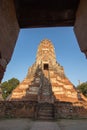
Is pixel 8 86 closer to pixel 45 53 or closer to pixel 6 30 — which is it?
pixel 45 53

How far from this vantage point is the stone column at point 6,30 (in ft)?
7.97

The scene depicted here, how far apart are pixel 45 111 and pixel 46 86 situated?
5286mm

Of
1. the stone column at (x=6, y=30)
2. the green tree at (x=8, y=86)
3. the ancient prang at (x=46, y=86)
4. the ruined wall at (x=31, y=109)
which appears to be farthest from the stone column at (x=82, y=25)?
the green tree at (x=8, y=86)

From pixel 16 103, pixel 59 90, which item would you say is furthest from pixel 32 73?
pixel 16 103

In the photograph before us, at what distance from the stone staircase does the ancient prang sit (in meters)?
1.02

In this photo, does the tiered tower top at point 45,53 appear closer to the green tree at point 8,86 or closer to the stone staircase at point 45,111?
the green tree at point 8,86

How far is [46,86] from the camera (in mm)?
19344

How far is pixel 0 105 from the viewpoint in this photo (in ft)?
51.6

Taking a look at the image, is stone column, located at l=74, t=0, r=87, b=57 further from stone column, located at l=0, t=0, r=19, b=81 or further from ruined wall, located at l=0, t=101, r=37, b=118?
ruined wall, located at l=0, t=101, r=37, b=118

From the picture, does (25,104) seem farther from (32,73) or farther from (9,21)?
(9,21)

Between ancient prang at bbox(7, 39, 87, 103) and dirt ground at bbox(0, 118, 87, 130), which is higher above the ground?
ancient prang at bbox(7, 39, 87, 103)

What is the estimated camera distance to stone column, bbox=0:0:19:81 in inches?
95.7

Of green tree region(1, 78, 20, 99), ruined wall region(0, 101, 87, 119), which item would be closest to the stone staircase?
ruined wall region(0, 101, 87, 119)

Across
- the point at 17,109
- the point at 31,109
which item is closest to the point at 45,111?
the point at 31,109
